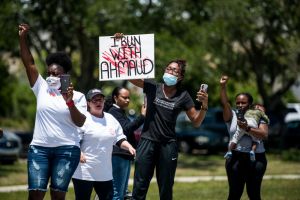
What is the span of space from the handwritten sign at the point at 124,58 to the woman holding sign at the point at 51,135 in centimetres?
166

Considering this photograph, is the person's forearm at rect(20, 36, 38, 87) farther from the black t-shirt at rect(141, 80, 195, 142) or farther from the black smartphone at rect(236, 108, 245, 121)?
the black smartphone at rect(236, 108, 245, 121)

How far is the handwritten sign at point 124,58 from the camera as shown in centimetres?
882

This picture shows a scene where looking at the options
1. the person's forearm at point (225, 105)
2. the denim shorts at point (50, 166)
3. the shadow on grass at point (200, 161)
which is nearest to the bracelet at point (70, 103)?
the denim shorts at point (50, 166)

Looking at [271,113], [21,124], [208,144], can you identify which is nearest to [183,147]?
[208,144]

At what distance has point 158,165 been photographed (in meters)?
8.18

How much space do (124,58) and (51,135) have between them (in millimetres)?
2097

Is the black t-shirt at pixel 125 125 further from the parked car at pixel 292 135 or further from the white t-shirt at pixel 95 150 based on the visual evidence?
the parked car at pixel 292 135

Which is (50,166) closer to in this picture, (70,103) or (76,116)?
(76,116)

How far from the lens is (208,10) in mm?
26484

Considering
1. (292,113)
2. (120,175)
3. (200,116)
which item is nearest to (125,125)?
(120,175)

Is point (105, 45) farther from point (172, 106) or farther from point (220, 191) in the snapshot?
point (220, 191)

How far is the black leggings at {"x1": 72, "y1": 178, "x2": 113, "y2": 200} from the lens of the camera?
792 centimetres

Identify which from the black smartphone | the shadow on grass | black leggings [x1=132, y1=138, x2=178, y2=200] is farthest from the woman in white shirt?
the shadow on grass

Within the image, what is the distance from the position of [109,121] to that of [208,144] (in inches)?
802
